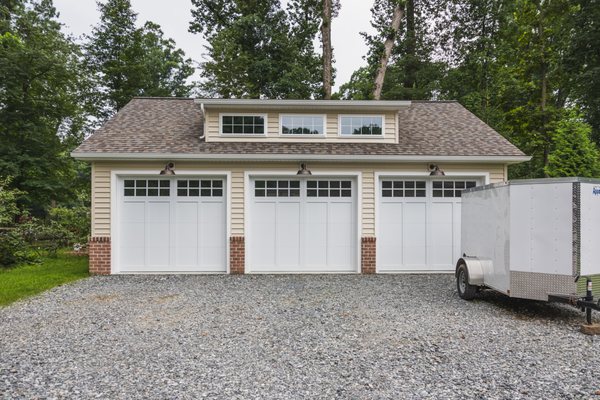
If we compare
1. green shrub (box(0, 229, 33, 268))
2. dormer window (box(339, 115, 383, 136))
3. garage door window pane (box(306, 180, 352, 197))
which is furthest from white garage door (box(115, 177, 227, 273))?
dormer window (box(339, 115, 383, 136))

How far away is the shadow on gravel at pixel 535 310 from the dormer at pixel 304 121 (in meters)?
4.79

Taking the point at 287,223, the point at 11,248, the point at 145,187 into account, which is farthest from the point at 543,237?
the point at 11,248

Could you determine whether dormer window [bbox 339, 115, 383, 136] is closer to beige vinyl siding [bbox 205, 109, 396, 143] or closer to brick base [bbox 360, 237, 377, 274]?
beige vinyl siding [bbox 205, 109, 396, 143]

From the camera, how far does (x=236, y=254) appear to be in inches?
339

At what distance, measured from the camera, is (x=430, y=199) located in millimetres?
8938

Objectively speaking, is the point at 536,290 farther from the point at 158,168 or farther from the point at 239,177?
the point at 158,168

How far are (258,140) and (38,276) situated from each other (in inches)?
241

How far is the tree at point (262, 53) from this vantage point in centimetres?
1845

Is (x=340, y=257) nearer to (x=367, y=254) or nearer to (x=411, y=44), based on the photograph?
(x=367, y=254)

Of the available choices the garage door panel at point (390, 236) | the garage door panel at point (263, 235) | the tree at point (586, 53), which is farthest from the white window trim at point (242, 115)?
the tree at point (586, 53)

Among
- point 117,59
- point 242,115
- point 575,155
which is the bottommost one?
point 575,155

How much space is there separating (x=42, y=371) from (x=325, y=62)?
1450cm

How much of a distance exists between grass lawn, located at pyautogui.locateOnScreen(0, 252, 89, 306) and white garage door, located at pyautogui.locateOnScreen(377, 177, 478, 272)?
7.42 meters

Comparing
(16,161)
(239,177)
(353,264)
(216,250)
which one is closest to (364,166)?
(353,264)
